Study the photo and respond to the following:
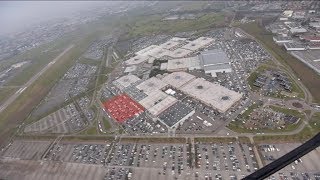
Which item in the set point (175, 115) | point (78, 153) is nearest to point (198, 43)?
point (175, 115)

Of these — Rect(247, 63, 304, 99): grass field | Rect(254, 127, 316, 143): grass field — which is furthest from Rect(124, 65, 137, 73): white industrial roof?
Rect(254, 127, 316, 143): grass field

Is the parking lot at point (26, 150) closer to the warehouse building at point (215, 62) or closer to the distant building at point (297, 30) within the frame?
the warehouse building at point (215, 62)

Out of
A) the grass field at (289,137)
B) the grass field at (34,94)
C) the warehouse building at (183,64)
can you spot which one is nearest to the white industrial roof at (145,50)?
the warehouse building at (183,64)

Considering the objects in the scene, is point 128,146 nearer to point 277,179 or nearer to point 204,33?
point 277,179

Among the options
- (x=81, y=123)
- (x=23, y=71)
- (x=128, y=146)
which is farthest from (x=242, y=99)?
(x=23, y=71)

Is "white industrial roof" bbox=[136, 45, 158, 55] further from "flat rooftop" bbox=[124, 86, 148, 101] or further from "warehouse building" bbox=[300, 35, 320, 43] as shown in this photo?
"warehouse building" bbox=[300, 35, 320, 43]
